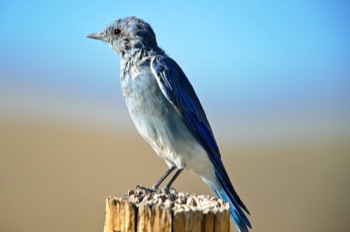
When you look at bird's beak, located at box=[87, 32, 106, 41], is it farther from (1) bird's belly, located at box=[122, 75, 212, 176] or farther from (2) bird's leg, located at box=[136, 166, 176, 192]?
(2) bird's leg, located at box=[136, 166, 176, 192]

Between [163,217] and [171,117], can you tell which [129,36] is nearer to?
[171,117]

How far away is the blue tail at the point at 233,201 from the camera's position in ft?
13.4

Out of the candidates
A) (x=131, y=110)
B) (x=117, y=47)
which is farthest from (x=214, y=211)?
(x=117, y=47)

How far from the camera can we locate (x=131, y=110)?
4582 millimetres

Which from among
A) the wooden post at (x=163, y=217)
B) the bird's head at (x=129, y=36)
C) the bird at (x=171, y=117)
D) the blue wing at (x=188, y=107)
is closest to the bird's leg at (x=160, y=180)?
the bird at (x=171, y=117)

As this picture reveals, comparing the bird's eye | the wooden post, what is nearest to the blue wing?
the bird's eye

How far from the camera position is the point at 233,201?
4.30 m

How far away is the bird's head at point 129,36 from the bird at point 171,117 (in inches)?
3.7

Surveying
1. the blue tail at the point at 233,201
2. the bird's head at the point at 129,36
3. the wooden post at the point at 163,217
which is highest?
the bird's head at the point at 129,36

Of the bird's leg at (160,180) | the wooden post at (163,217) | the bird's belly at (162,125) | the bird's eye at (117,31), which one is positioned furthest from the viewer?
the bird's eye at (117,31)

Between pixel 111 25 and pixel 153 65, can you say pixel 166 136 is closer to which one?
pixel 153 65

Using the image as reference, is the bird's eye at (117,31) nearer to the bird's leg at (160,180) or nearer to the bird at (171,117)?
the bird at (171,117)

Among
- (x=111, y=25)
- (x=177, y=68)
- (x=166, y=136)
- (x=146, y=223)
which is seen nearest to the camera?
(x=146, y=223)

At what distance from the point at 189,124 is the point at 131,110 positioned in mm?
538
